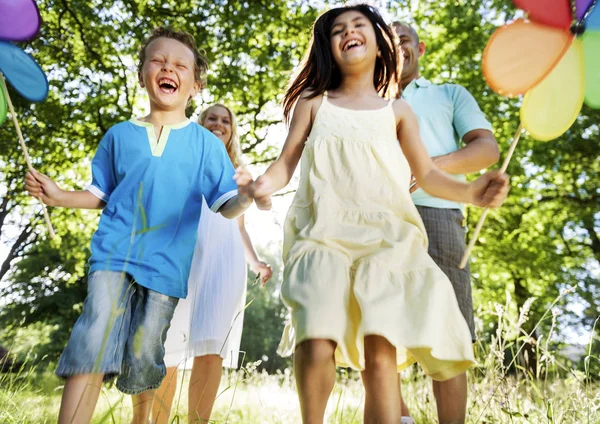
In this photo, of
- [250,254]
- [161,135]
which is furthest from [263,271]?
[161,135]

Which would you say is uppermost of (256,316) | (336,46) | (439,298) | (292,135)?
(256,316)

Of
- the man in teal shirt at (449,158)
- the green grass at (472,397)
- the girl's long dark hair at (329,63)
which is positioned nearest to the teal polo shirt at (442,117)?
the man in teal shirt at (449,158)

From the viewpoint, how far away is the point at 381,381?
1.98 metres

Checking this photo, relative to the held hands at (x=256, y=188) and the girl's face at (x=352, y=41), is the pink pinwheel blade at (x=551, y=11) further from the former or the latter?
the held hands at (x=256, y=188)

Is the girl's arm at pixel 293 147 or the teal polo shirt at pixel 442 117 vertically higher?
the teal polo shirt at pixel 442 117

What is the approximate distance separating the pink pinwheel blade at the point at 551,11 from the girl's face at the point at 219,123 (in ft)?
7.84

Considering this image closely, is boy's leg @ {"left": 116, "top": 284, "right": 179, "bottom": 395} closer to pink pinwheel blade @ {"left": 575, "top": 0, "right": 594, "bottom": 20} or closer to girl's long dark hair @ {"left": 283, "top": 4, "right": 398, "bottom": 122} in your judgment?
girl's long dark hair @ {"left": 283, "top": 4, "right": 398, "bottom": 122}

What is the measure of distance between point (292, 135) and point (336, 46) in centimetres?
38

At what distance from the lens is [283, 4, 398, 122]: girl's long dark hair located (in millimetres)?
2645

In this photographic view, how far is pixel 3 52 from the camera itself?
2.79m

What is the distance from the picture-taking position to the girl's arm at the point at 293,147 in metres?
2.35

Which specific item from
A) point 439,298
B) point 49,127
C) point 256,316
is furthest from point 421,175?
point 256,316

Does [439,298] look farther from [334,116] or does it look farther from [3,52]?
[3,52]

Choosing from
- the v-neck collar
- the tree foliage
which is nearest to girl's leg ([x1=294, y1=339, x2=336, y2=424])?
the v-neck collar
